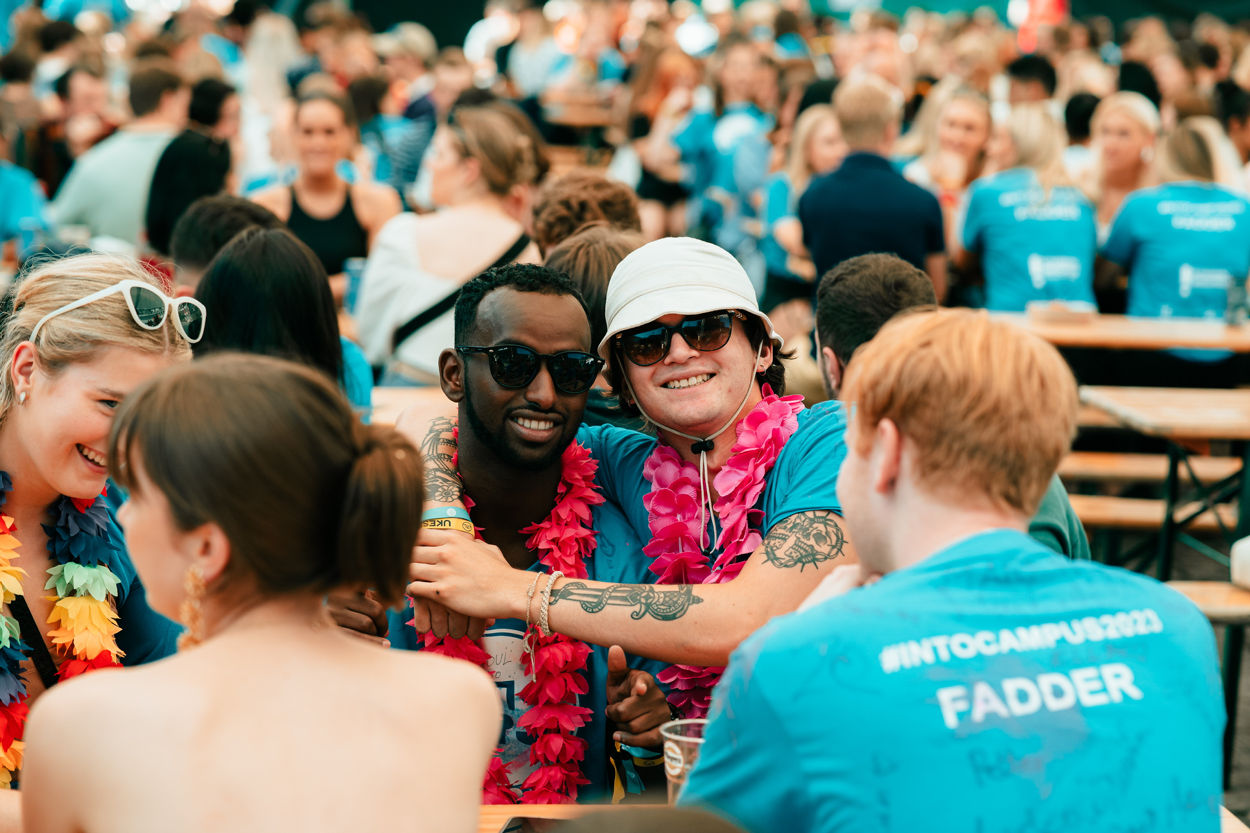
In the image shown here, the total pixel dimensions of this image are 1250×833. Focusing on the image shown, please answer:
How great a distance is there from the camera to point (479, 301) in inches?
95.0

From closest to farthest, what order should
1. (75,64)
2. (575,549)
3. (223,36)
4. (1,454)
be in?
(1,454) < (575,549) < (75,64) < (223,36)

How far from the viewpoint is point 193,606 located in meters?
1.51

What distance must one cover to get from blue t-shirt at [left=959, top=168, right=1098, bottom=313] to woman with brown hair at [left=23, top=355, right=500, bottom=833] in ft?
18.3

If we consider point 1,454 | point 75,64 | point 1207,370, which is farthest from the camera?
point 75,64

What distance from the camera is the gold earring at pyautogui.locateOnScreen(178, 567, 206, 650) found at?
4.85 feet

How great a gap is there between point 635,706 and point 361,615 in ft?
1.71

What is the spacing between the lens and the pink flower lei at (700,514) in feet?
7.61

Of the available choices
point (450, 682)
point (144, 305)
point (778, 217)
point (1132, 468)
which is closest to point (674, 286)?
point (144, 305)

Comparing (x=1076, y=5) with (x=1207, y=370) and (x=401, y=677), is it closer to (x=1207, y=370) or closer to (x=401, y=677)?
(x=1207, y=370)

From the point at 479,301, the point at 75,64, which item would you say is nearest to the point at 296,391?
the point at 479,301

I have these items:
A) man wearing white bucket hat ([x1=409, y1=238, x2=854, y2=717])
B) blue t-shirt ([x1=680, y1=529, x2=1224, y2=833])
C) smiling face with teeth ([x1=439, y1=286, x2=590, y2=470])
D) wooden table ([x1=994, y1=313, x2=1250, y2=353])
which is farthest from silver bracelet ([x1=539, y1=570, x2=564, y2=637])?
wooden table ([x1=994, y1=313, x2=1250, y2=353])

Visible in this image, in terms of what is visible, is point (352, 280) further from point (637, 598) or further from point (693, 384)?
point (637, 598)

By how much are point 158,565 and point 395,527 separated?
303 millimetres

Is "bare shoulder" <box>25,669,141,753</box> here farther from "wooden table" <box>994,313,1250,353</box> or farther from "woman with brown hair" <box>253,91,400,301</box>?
"wooden table" <box>994,313,1250,353</box>
